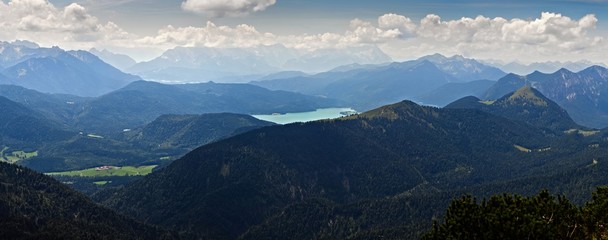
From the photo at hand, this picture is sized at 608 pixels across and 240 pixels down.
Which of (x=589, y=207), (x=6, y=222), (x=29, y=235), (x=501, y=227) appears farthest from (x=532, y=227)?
(x=6, y=222)

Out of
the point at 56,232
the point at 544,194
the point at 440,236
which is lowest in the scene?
the point at 56,232

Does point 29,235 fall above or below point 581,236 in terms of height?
below

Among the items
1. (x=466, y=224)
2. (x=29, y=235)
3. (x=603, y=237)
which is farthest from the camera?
(x=29, y=235)

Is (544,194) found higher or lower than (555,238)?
higher

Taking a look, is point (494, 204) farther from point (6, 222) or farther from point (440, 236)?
point (6, 222)

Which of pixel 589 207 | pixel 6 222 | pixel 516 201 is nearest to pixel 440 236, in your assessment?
pixel 516 201

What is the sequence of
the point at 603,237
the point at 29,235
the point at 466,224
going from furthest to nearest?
the point at 29,235 < the point at 466,224 < the point at 603,237

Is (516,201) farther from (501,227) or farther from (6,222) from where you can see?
(6,222)

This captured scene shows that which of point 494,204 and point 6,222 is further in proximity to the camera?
point 6,222

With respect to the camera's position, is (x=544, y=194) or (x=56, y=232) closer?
(x=544, y=194)
